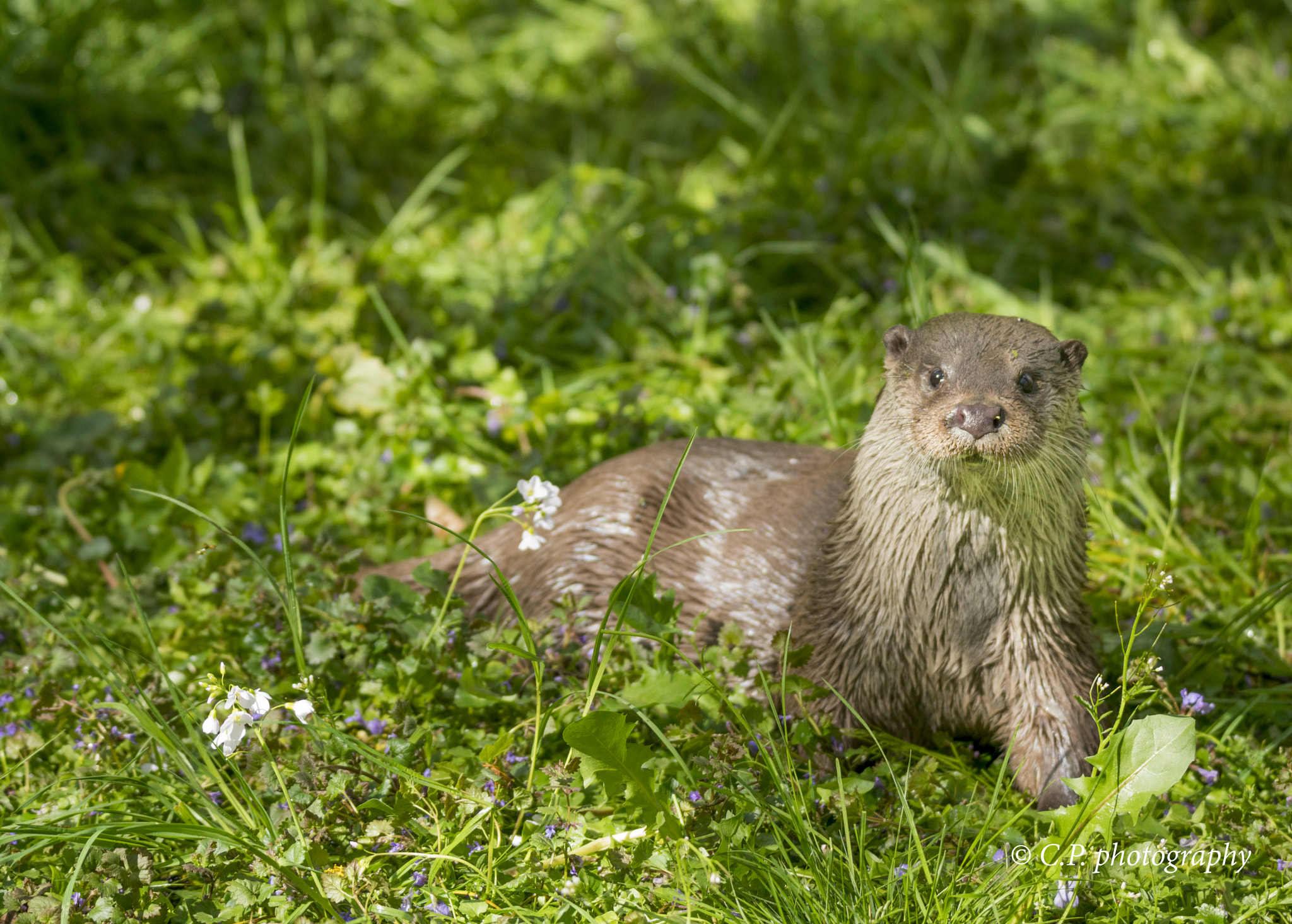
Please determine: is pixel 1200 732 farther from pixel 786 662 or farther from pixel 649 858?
pixel 649 858

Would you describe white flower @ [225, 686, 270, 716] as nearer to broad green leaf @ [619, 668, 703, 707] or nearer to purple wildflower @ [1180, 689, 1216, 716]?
broad green leaf @ [619, 668, 703, 707]

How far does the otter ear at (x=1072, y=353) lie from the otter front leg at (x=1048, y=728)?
1.78ft

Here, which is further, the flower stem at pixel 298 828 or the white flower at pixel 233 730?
the flower stem at pixel 298 828

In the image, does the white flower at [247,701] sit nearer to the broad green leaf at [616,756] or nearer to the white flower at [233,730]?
the white flower at [233,730]

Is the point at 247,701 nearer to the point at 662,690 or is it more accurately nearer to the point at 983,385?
the point at 662,690

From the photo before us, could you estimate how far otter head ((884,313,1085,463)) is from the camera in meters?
1.90

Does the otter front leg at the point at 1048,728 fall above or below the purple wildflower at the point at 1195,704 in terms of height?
below

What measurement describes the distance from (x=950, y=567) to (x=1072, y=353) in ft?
1.43

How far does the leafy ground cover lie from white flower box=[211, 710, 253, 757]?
0.04 meters

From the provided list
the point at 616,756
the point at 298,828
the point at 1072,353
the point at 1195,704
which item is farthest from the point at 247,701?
the point at 1195,704

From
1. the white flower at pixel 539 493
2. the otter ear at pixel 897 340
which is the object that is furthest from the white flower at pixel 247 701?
the otter ear at pixel 897 340

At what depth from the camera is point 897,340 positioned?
214cm

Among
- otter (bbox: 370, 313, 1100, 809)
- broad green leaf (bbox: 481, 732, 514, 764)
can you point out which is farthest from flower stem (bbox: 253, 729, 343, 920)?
otter (bbox: 370, 313, 1100, 809)

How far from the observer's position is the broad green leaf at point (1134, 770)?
176 centimetres
